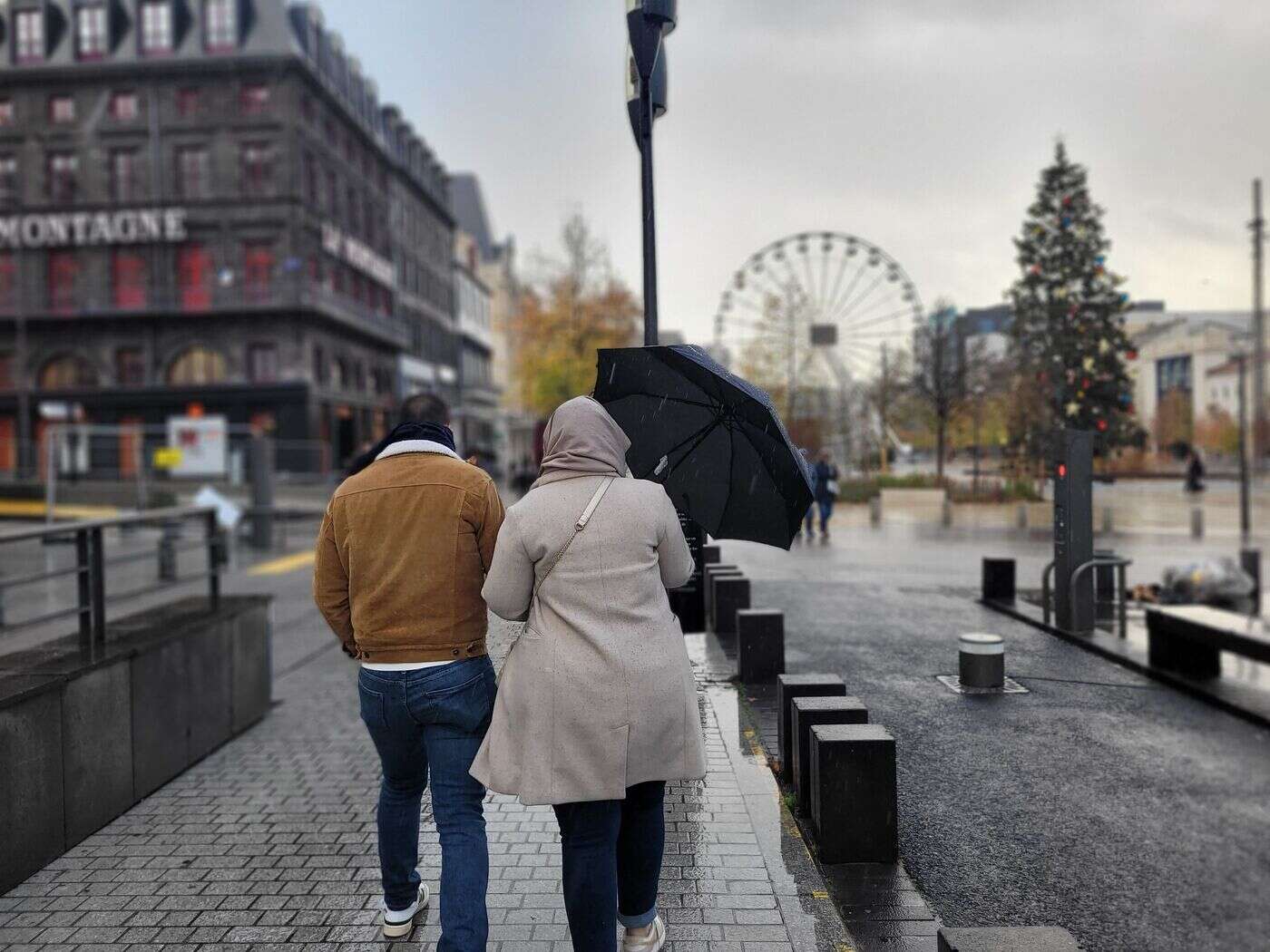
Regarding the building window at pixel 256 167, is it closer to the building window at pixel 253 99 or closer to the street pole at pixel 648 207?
the building window at pixel 253 99

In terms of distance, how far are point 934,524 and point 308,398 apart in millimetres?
25785

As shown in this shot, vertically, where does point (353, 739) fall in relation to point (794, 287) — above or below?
below

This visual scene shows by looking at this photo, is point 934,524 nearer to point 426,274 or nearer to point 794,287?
point 794,287

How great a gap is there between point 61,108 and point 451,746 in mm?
48310

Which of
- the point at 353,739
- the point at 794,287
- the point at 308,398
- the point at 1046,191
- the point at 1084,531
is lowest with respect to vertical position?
the point at 353,739

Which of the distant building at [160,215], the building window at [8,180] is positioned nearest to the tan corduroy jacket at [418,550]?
the distant building at [160,215]

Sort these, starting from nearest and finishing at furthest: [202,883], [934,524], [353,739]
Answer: [202,883] < [353,739] < [934,524]

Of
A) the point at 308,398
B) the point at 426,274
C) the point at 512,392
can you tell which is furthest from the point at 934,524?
the point at 426,274

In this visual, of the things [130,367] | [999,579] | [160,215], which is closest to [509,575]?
[999,579]

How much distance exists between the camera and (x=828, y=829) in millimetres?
4586

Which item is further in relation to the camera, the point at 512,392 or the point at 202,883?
the point at 512,392

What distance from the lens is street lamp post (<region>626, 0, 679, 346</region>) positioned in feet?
19.3

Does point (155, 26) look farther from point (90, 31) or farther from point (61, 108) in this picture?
point (61, 108)

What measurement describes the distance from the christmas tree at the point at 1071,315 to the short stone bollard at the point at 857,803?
101 ft
